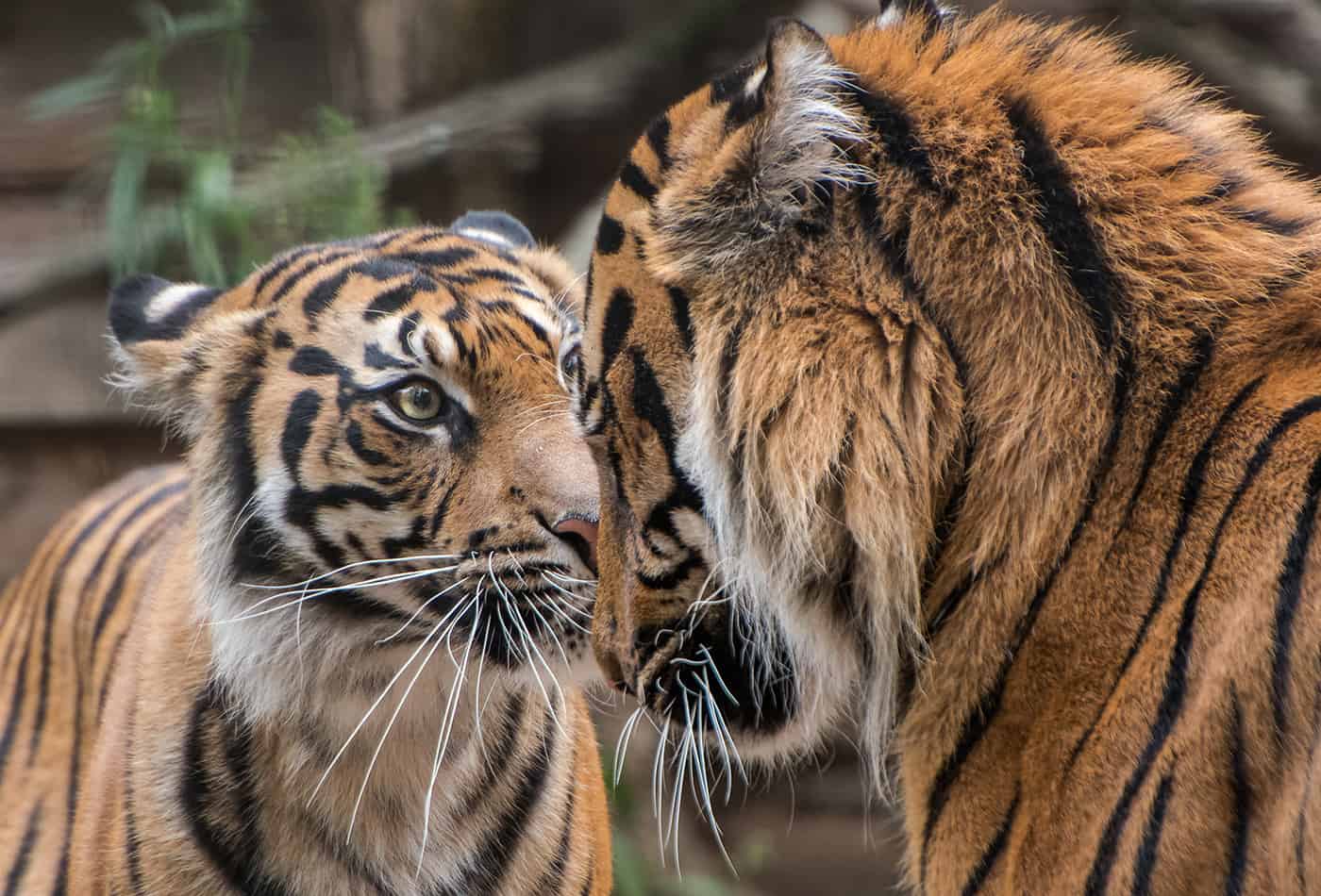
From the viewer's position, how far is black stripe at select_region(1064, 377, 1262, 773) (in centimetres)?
149

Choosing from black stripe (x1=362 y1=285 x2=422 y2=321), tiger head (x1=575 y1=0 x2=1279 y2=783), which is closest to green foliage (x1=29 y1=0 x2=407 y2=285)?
black stripe (x1=362 y1=285 x2=422 y2=321)

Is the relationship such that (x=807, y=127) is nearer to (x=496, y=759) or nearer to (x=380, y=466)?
(x=380, y=466)

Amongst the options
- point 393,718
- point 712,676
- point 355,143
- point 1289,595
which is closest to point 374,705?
point 393,718

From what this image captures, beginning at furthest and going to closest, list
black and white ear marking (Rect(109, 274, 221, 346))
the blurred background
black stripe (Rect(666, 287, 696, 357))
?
the blurred background
black and white ear marking (Rect(109, 274, 221, 346))
black stripe (Rect(666, 287, 696, 357))

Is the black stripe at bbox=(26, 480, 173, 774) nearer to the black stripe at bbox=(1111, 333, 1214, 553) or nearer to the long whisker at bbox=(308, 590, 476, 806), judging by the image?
the long whisker at bbox=(308, 590, 476, 806)

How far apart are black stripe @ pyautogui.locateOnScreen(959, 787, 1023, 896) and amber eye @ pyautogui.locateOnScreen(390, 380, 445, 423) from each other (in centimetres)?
124

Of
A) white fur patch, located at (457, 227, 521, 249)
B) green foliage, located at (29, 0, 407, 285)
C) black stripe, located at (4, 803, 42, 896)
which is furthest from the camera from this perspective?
green foliage, located at (29, 0, 407, 285)

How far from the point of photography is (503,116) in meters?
5.82

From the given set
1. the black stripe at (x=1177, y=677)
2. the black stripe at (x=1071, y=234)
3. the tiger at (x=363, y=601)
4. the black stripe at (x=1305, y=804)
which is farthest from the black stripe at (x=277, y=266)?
the black stripe at (x=1305, y=804)

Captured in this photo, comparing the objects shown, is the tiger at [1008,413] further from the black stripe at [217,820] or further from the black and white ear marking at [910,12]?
the black stripe at [217,820]

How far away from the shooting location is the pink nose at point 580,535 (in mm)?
2238

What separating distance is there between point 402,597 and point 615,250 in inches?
35.4

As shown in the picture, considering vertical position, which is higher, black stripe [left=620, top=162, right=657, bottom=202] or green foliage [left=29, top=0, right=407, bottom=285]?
green foliage [left=29, top=0, right=407, bottom=285]

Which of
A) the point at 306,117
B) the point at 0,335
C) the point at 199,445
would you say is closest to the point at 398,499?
the point at 199,445
